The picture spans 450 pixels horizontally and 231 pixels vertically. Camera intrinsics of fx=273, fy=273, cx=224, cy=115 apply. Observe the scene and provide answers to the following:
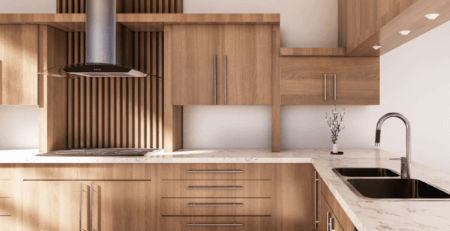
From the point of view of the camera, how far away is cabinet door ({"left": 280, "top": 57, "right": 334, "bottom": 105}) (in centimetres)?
258

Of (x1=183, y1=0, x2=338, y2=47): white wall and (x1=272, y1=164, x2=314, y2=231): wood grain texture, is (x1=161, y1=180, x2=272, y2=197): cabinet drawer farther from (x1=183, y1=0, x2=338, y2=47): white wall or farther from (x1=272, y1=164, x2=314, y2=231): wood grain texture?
(x1=183, y1=0, x2=338, y2=47): white wall

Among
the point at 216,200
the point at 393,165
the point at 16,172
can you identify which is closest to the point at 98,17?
the point at 16,172

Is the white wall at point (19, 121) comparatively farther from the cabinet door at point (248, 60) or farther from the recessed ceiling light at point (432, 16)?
the recessed ceiling light at point (432, 16)

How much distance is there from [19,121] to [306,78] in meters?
3.12

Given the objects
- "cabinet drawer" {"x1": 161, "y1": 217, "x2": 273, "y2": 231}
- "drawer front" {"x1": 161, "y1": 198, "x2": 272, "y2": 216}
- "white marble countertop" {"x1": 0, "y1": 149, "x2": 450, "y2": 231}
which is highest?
"white marble countertop" {"x1": 0, "y1": 149, "x2": 450, "y2": 231}

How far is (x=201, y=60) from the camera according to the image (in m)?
2.57

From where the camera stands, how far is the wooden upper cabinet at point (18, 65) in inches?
101

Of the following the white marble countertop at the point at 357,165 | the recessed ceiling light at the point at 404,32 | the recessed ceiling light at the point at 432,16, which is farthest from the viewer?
the recessed ceiling light at the point at 404,32

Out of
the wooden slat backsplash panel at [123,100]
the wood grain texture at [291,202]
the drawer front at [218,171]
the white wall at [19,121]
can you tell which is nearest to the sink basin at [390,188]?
the wood grain texture at [291,202]

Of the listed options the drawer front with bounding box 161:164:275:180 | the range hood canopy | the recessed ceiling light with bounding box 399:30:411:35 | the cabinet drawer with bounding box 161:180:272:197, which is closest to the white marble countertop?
the drawer front with bounding box 161:164:275:180

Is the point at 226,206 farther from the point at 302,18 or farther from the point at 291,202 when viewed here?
the point at 302,18

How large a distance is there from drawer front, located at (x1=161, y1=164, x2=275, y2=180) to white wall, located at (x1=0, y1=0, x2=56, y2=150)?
70.3 inches

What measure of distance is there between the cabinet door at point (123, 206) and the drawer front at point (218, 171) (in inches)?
9.0

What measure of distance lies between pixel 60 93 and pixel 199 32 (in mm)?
1585
